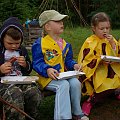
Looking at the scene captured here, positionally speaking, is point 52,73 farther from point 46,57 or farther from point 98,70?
point 98,70

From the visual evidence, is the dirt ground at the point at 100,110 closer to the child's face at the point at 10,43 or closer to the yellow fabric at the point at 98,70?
the yellow fabric at the point at 98,70

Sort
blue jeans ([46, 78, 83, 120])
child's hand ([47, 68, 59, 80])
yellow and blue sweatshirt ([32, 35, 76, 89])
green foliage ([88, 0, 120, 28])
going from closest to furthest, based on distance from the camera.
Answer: blue jeans ([46, 78, 83, 120]) → child's hand ([47, 68, 59, 80]) → yellow and blue sweatshirt ([32, 35, 76, 89]) → green foliage ([88, 0, 120, 28])

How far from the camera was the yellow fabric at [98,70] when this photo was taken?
159 inches

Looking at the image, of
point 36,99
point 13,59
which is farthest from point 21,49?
point 36,99

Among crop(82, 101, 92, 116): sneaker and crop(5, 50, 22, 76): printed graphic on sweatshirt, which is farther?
crop(82, 101, 92, 116): sneaker

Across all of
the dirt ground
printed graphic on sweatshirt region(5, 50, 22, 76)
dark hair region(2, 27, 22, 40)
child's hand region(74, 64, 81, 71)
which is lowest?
the dirt ground

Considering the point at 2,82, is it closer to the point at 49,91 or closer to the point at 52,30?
the point at 49,91

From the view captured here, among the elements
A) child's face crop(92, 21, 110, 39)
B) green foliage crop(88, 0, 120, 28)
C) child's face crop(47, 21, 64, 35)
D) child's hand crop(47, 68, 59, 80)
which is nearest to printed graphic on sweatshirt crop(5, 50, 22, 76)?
child's hand crop(47, 68, 59, 80)

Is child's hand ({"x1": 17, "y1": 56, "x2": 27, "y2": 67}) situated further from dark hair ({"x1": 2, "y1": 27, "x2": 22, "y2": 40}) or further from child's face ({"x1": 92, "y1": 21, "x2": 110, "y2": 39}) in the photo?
child's face ({"x1": 92, "y1": 21, "x2": 110, "y2": 39})

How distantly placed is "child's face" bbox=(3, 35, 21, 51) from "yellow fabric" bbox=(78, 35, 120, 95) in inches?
34.5

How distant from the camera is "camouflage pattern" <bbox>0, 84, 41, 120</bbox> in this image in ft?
10.8

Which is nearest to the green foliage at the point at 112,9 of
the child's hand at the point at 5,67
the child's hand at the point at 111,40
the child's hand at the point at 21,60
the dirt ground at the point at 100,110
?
the dirt ground at the point at 100,110

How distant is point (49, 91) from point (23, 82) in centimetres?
44

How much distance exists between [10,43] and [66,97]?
0.77m
